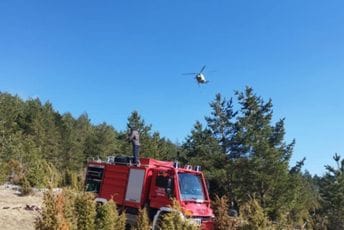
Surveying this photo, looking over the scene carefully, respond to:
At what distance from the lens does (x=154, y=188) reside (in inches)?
635

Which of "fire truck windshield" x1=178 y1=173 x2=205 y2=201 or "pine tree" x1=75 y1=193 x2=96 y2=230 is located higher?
"fire truck windshield" x1=178 y1=173 x2=205 y2=201

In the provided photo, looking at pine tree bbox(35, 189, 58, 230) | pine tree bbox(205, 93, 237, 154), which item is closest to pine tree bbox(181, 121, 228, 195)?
pine tree bbox(205, 93, 237, 154)

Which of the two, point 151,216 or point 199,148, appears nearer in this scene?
point 151,216

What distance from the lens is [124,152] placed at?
51656 millimetres

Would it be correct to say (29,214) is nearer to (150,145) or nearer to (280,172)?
(280,172)

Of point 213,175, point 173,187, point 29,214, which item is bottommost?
point 29,214

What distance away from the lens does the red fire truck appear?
15516 millimetres

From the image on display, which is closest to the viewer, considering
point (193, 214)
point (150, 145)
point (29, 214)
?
point (193, 214)

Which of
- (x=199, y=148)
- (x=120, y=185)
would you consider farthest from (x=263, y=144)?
(x=120, y=185)

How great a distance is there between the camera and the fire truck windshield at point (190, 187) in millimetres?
15625

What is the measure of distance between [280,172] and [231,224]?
2055 centimetres

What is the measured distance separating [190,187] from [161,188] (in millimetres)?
1004

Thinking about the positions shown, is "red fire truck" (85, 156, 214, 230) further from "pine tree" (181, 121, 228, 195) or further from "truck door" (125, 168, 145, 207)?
"pine tree" (181, 121, 228, 195)

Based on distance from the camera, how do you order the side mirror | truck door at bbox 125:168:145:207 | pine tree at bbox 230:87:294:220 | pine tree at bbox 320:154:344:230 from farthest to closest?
1. pine tree at bbox 320:154:344:230
2. pine tree at bbox 230:87:294:220
3. truck door at bbox 125:168:145:207
4. the side mirror
